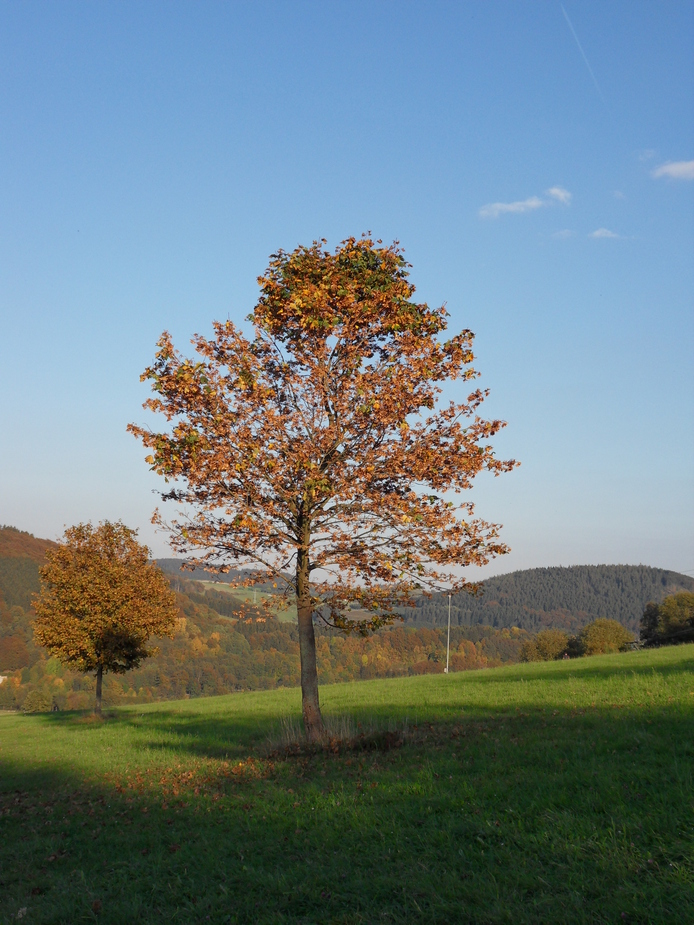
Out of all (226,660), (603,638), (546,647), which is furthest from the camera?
(226,660)

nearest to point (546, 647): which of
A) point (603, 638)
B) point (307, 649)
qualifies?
point (603, 638)

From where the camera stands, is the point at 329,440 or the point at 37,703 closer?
the point at 329,440

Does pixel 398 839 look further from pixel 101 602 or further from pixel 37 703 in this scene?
pixel 37 703

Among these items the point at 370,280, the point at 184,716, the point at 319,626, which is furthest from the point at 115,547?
the point at 370,280

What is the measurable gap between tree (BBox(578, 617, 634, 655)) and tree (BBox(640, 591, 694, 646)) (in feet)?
9.02

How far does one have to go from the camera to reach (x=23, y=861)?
356 inches

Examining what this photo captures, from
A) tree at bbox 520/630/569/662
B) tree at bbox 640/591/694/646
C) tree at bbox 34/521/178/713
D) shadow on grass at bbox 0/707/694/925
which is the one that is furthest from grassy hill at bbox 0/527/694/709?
shadow on grass at bbox 0/707/694/925

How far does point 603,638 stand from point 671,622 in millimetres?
7474

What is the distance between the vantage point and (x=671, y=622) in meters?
74.9

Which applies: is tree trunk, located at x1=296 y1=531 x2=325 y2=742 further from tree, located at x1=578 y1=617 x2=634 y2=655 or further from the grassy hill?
the grassy hill

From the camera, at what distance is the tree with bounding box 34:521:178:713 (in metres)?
33.5

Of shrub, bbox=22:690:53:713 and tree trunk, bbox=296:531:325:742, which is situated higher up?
tree trunk, bbox=296:531:325:742

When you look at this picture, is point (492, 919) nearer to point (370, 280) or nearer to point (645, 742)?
point (645, 742)

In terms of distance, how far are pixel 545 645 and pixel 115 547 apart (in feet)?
236
